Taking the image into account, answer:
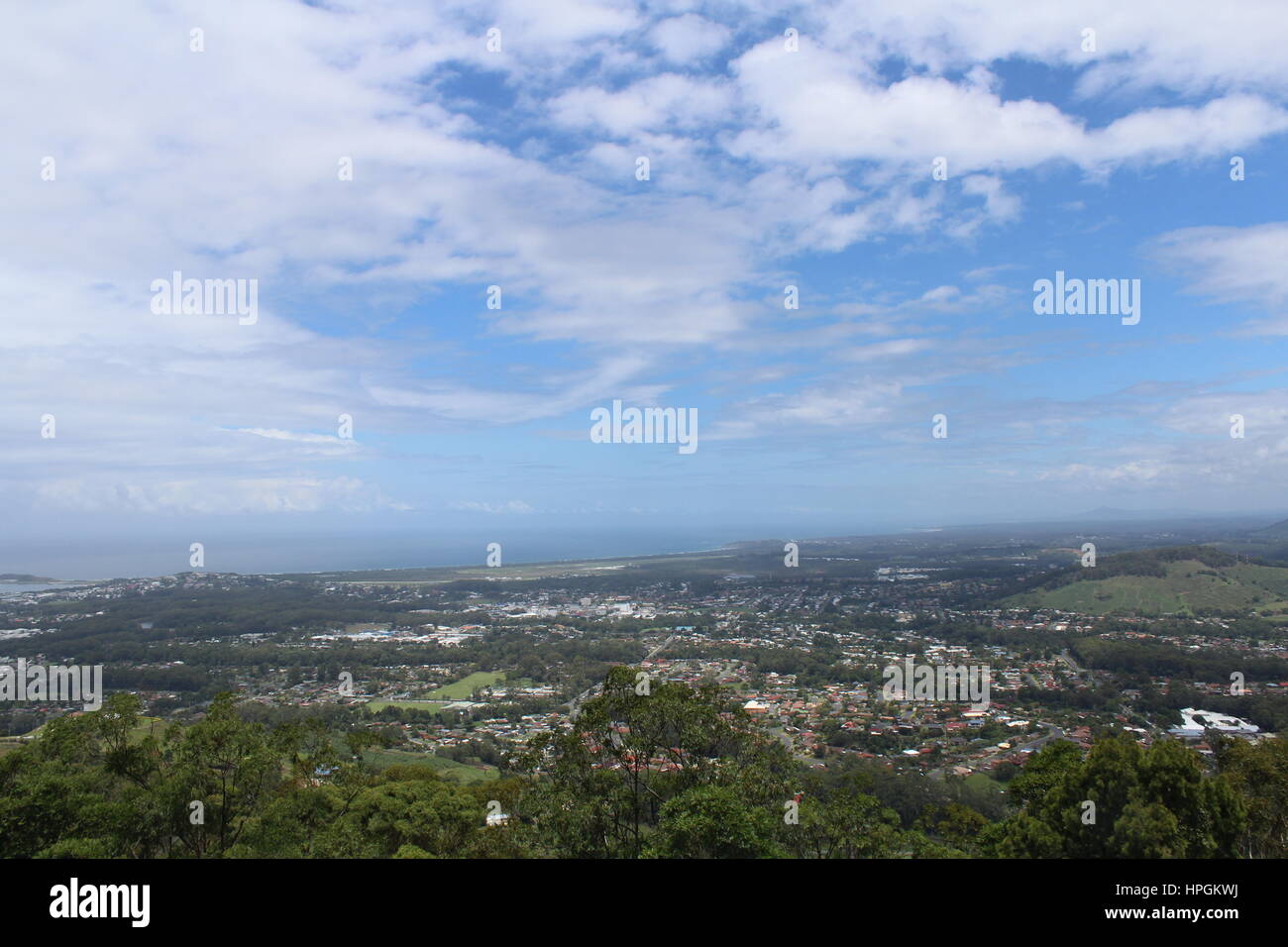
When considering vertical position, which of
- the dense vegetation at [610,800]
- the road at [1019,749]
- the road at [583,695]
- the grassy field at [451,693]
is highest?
the dense vegetation at [610,800]

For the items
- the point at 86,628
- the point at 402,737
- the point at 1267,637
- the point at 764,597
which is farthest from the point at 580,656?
the point at 1267,637

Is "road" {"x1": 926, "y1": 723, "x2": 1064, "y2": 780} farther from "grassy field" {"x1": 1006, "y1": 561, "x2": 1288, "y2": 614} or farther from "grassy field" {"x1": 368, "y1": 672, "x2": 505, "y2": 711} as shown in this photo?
"grassy field" {"x1": 1006, "y1": 561, "x2": 1288, "y2": 614}

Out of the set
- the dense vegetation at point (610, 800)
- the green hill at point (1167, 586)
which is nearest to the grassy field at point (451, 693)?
the dense vegetation at point (610, 800)

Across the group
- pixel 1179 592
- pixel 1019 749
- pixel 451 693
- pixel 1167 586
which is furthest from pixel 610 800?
pixel 1167 586

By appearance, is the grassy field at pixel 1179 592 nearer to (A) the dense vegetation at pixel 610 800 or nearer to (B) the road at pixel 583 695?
(B) the road at pixel 583 695

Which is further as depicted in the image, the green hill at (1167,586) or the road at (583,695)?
the green hill at (1167,586)

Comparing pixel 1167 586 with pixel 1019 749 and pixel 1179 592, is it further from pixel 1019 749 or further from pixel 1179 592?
pixel 1019 749

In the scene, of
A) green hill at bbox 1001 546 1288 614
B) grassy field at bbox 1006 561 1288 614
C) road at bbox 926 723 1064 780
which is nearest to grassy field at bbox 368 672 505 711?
road at bbox 926 723 1064 780
